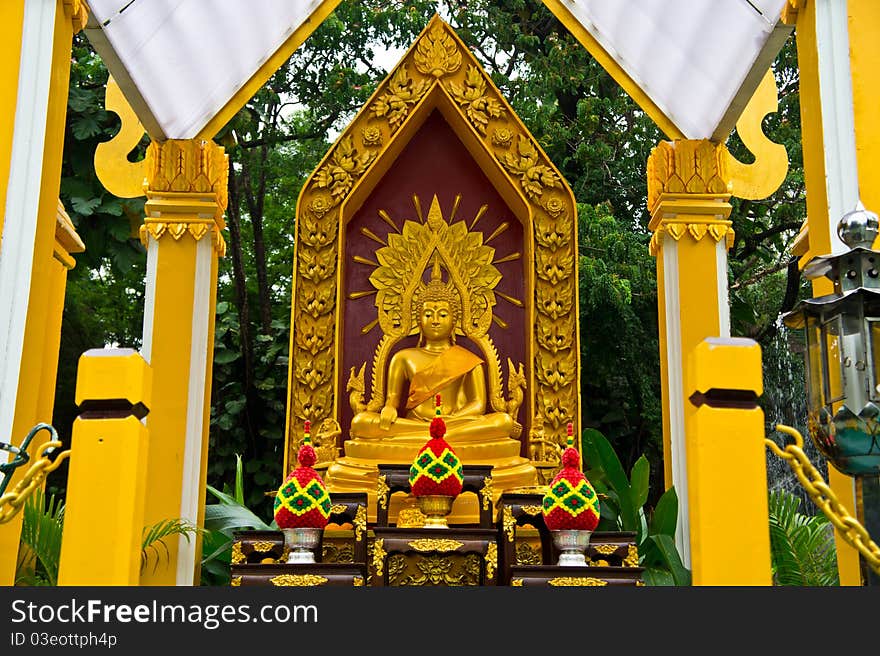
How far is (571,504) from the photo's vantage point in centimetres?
497

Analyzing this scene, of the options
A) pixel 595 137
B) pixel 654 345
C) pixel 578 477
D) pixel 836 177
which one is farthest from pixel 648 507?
pixel 836 177

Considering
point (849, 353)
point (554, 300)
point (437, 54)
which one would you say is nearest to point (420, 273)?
point (554, 300)

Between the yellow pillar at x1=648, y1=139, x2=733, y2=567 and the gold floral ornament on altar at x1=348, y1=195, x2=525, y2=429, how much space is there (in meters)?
1.32

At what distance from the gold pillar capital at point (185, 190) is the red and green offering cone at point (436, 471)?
2166 millimetres

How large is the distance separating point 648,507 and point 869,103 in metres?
8.41

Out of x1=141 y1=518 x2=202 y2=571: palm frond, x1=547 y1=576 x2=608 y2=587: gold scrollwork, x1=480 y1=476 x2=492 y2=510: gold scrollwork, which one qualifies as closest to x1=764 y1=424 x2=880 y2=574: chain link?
x1=547 y1=576 x2=608 y2=587: gold scrollwork

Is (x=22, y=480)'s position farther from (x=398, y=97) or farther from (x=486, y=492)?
(x=398, y=97)

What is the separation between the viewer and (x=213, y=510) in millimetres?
6785

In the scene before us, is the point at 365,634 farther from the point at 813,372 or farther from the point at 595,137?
the point at 595,137

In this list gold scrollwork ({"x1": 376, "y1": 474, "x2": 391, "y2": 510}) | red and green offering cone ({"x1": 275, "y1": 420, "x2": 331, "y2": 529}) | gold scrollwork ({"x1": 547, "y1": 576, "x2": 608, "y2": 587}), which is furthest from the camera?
gold scrollwork ({"x1": 376, "y1": 474, "x2": 391, "y2": 510})

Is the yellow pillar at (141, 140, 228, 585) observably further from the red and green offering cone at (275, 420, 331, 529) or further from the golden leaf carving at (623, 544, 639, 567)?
the golden leaf carving at (623, 544, 639, 567)

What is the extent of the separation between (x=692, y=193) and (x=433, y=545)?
306 centimetres

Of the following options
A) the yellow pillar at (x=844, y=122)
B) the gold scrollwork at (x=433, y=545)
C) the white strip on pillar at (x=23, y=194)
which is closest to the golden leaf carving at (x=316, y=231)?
the gold scrollwork at (x=433, y=545)

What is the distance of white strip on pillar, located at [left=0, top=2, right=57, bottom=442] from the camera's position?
12.4ft
